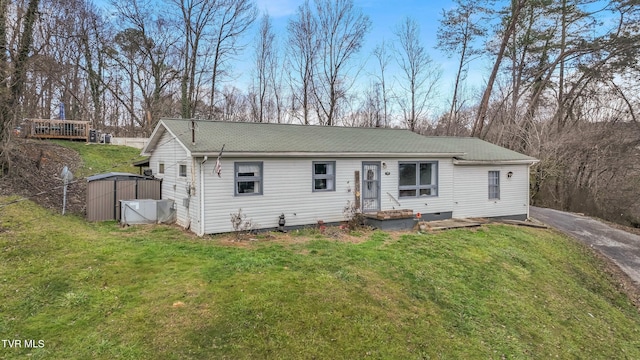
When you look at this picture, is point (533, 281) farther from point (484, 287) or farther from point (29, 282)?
point (29, 282)

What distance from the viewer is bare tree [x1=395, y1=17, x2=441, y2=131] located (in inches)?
1084

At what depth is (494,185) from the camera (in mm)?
14234

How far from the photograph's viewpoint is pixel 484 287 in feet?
24.7

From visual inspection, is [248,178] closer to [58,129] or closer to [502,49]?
[58,129]

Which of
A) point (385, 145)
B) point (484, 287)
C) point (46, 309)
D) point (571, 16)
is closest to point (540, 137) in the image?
point (571, 16)

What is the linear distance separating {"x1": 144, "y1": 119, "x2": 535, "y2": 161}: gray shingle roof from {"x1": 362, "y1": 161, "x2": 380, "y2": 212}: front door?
1.89ft

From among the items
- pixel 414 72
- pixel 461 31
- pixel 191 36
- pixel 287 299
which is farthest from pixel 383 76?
pixel 287 299

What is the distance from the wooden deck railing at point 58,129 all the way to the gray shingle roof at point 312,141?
9561 mm

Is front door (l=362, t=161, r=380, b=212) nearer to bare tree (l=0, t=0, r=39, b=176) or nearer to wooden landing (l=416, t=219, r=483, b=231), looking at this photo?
wooden landing (l=416, t=219, r=483, b=231)

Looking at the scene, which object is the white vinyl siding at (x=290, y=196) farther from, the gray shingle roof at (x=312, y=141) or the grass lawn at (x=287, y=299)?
the grass lawn at (x=287, y=299)

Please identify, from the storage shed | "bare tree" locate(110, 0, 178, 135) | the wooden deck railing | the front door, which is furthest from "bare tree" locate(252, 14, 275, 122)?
the front door

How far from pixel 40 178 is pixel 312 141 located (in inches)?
405

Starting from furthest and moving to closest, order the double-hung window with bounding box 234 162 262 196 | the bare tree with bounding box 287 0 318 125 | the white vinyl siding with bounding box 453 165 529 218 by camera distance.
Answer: the bare tree with bounding box 287 0 318 125, the white vinyl siding with bounding box 453 165 529 218, the double-hung window with bounding box 234 162 262 196

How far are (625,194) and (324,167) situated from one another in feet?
59.6
